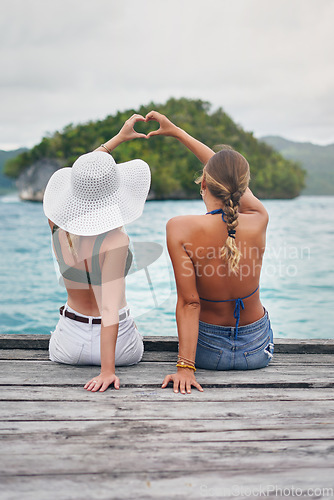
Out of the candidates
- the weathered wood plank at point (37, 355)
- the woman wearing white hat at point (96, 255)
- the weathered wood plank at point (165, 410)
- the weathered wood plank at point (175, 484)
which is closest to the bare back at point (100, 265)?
the woman wearing white hat at point (96, 255)

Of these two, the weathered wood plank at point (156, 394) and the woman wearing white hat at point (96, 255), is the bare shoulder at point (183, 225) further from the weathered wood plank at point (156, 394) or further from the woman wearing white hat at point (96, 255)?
the weathered wood plank at point (156, 394)

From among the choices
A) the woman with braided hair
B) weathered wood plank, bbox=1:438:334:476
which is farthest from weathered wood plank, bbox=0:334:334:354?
weathered wood plank, bbox=1:438:334:476

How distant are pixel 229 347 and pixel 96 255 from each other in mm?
768

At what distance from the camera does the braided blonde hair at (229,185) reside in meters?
2.04

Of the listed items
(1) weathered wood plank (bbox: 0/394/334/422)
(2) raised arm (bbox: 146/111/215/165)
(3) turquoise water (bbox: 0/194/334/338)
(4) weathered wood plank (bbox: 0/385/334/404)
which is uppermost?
(2) raised arm (bbox: 146/111/215/165)

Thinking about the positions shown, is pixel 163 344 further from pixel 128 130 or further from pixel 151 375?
pixel 128 130

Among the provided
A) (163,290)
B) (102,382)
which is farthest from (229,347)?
(163,290)

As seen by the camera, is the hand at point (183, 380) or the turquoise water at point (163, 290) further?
the turquoise water at point (163, 290)

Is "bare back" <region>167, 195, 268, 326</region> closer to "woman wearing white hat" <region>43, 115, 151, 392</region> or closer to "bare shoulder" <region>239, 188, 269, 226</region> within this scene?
"bare shoulder" <region>239, 188, 269, 226</region>

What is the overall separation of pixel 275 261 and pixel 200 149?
15245 millimetres

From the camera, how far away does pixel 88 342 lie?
88.5 inches

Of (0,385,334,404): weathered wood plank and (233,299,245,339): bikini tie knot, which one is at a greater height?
(233,299,245,339): bikini tie knot

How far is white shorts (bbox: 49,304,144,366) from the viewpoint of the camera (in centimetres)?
225

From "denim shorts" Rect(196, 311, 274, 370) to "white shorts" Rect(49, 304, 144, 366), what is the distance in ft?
Result: 1.10
